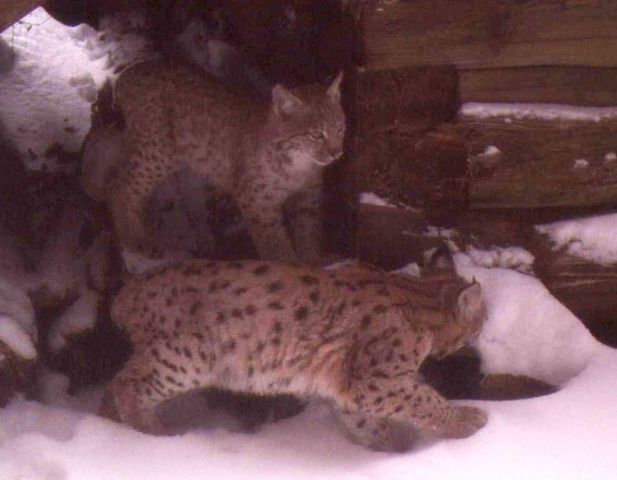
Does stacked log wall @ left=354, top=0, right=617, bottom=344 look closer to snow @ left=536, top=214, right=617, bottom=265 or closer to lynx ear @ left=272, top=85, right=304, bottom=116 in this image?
snow @ left=536, top=214, right=617, bottom=265

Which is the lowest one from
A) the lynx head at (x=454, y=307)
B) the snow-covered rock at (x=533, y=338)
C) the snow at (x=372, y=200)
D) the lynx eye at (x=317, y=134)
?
the snow-covered rock at (x=533, y=338)

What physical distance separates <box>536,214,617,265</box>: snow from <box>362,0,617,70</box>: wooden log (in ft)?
2.49

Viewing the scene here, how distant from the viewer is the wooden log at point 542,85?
4113mm

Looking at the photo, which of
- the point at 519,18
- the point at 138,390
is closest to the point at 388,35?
the point at 519,18

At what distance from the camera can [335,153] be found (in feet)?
15.0

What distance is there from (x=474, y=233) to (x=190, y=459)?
1758mm

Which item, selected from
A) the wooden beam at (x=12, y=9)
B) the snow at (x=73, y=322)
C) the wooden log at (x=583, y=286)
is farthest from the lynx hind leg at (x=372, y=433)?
the wooden beam at (x=12, y=9)

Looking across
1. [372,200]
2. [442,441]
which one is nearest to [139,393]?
[442,441]

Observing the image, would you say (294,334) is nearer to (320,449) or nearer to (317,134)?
(320,449)

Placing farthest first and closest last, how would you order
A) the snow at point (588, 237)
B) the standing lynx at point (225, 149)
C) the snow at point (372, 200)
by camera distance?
the standing lynx at point (225, 149), the snow at point (372, 200), the snow at point (588, 237)

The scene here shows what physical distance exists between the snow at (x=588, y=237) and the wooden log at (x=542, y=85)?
1.87ft

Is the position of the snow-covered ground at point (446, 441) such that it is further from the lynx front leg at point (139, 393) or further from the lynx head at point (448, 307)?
the lynx head at point (448, 307)

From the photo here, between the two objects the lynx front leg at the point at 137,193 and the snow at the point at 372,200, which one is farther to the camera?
the lynx front leg at the point at 137,193

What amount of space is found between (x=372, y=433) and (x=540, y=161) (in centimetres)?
152
